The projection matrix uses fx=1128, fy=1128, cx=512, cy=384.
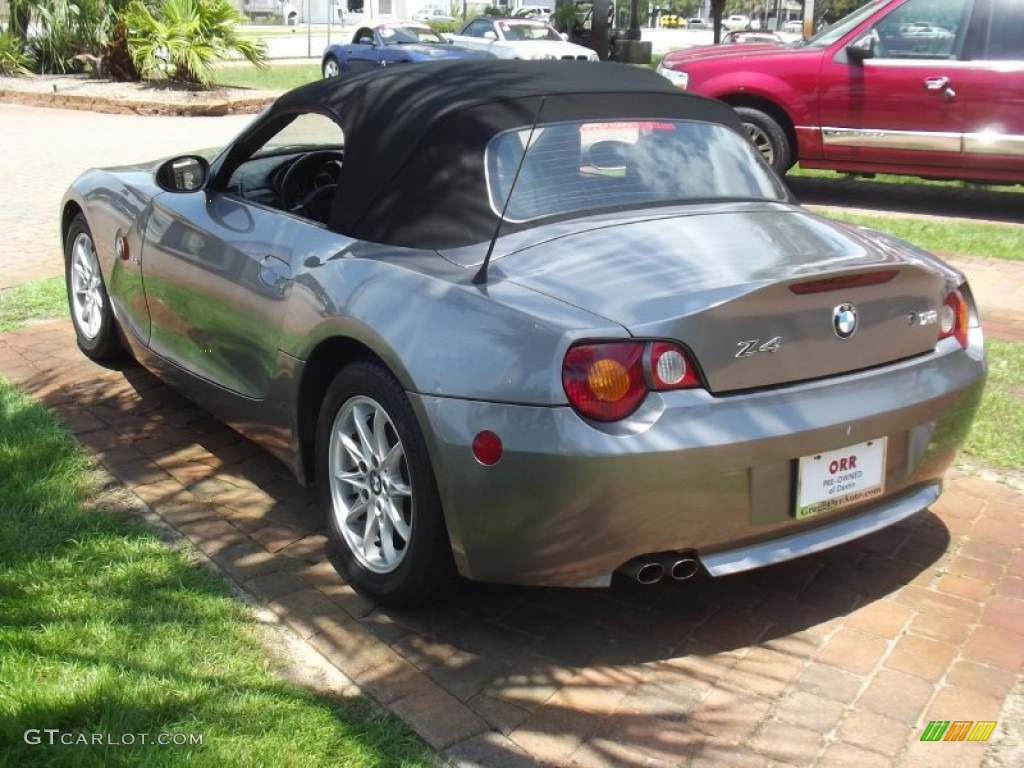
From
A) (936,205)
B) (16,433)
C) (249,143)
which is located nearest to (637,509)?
(249,143)

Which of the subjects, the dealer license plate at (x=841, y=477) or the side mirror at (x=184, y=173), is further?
the side mirror at (x=184, y=173)

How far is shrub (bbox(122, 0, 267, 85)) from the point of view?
20891 mm

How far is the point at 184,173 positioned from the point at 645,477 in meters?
3.01

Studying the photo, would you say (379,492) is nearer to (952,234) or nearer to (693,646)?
(693,646)

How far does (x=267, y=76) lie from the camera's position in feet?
86.9

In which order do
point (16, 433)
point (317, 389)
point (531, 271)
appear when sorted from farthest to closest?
point (16, 433), point (317, 389), point (531, 271)

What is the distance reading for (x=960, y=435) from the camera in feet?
11.6

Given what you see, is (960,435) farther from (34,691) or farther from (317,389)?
(34,691)

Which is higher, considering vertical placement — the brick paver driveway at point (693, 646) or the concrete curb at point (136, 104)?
the concrete curb at point (136, 104)

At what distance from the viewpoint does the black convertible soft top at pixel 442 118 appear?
360 cm

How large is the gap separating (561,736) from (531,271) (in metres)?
1.28

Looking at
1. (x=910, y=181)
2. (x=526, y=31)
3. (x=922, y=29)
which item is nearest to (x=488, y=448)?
(x=922, y=29)

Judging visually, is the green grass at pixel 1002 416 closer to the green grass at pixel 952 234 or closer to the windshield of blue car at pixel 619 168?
the windshield of blue car at pixel 619 168

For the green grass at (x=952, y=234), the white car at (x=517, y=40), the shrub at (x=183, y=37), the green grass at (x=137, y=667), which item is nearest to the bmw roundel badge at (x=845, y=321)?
the green grass at (x=137, y=667)
